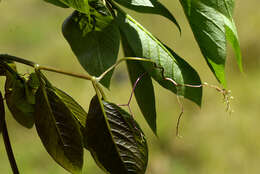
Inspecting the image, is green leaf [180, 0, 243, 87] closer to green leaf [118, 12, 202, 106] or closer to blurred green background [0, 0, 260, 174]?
green leaf [118, 12, 202, 106]

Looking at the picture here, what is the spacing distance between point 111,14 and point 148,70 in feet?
0.14

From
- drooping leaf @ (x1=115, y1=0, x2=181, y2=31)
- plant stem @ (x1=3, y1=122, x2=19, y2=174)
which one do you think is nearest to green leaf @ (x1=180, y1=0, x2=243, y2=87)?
drooping leaf @ (x1=115, y1=0, x2=181, y2=31)

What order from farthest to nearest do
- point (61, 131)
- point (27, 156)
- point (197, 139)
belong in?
1. point (197, 139)
2. point (27, 156)
3. point (61, 131)

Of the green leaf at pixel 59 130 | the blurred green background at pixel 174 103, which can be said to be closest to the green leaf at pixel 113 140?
the green leaf at pixel 59 130

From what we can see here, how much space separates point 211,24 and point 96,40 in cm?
7

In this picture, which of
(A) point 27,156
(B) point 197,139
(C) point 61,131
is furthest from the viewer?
(B) point 197,139

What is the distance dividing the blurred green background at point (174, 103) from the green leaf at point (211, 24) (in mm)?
1382

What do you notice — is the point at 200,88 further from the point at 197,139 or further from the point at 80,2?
the point at 197,139

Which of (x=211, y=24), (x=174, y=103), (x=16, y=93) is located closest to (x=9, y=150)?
(x=16, y=93)

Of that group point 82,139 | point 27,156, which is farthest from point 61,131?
point 27,156

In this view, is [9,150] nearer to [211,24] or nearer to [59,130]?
[59,130]

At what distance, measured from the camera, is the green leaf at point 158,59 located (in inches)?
9.2

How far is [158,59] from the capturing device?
236mm

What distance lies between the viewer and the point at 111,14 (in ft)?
0.78
